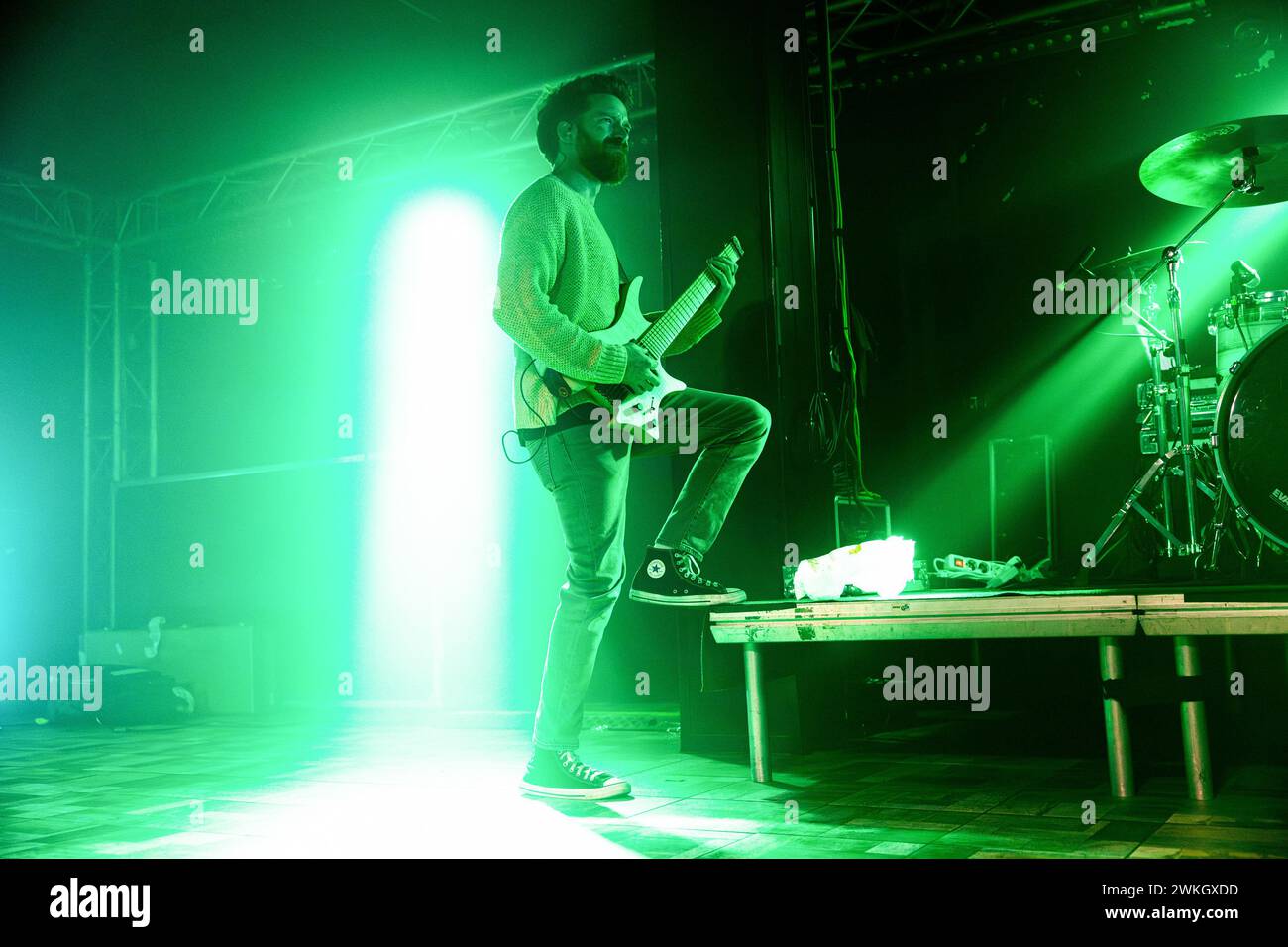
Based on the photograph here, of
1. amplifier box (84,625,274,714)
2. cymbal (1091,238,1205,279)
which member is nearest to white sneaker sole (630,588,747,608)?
cymbal (1091,238,1205,279)

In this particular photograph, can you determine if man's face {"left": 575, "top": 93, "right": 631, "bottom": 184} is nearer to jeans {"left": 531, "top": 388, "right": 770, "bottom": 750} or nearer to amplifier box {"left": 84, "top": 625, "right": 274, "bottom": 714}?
jeans {"left": 531, "top": 388, "right": 770, "bottom": 750}

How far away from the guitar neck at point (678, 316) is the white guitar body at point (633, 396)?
42 millimetres

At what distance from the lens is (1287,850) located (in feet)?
7.94

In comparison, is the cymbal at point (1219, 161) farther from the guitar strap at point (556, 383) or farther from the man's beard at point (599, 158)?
the guitar strap at point (556, 383)

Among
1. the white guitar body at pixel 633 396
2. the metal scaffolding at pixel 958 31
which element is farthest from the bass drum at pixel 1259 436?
the metal scaffolding at pixel 958 31

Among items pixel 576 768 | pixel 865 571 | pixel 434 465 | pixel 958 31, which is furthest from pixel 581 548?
pixel 434 465

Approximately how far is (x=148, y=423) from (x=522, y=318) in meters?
7.08

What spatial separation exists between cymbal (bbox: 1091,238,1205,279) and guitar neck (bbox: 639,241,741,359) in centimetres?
269

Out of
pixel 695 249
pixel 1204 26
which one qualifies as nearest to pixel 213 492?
pixel 695 249

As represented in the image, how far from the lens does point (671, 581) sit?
3533 millimetres

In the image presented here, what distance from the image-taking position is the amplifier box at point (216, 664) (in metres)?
7.92

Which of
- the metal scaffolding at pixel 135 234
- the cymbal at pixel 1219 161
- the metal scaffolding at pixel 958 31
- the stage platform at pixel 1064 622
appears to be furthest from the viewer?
the metal scaffolding at pixel 135 234

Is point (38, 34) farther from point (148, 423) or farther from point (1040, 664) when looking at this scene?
point (1040, 664)

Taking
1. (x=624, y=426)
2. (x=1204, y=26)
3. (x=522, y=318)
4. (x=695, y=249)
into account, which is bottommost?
(x=624, y=426)
